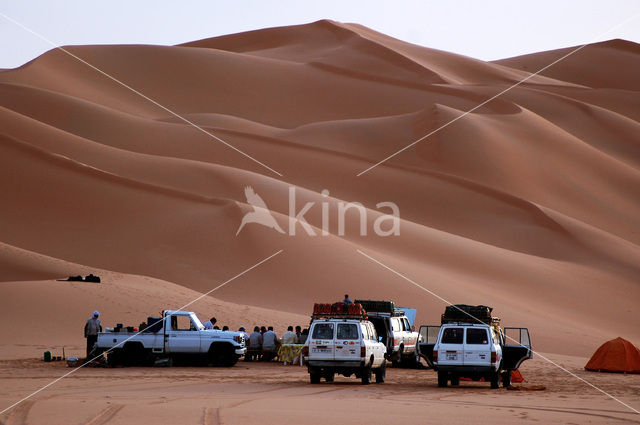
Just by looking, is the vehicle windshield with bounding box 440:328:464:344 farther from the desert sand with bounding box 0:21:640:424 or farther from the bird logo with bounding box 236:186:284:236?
the bird logo with bounding box 236:186:284:236

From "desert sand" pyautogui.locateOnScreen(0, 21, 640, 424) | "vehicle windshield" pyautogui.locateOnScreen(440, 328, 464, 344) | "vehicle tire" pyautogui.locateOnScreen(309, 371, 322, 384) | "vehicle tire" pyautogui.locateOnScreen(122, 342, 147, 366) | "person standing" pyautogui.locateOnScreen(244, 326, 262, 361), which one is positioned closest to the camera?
"vehicle windshield" pyautogui.locateOnScreen(440, 328, 464, 344)

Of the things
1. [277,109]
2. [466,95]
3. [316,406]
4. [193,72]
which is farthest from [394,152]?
[316,406]

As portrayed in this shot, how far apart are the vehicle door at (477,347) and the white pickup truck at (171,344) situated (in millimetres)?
7150

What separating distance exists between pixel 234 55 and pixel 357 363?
289 feet

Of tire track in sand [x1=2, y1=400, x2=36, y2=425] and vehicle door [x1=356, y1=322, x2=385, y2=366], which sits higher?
vehicle door [x1=356, y1=322, x2=385, y2=366]

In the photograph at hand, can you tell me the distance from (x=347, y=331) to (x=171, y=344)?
6137 mm

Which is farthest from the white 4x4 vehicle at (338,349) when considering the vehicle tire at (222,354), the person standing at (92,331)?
the person standing at (92,331)

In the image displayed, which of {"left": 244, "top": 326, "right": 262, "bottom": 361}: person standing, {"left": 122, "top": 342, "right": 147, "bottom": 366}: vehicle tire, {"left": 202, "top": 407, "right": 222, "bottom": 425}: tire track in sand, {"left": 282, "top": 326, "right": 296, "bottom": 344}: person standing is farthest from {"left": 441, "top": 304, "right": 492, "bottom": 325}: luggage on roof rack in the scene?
{"left": 202, "top": 407, "right": 222, "bottom": 425}: tire track in sand

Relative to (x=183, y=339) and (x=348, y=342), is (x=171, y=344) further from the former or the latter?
(x=348, y=342)

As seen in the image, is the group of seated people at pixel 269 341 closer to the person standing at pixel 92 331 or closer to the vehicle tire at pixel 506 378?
the person standing at pixel 92 331

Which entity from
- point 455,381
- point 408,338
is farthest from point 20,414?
point 408,338

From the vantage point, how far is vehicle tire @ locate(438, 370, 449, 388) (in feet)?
69.5

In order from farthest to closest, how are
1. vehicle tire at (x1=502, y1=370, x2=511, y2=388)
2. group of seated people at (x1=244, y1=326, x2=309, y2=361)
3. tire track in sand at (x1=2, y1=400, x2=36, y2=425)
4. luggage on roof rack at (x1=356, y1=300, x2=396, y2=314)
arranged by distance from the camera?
group of seated people at (x1=244, y1=326, x2=309, y2=361) < luggage on roof rack at (x1=356, y1=300, x2=396, y2=314) < vehicle tire at (x1=502, y1=370, x2=511, y2=388) < tire track in sand at (x1=2, y1=400, x2=36, y2=425)

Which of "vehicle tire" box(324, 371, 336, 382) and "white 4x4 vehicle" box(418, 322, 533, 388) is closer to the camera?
"white 4x4 vehicle" box(418, 322, 533, 388)
